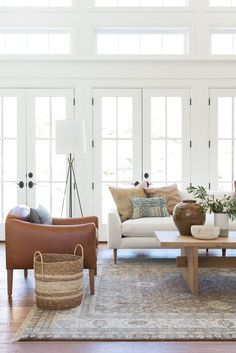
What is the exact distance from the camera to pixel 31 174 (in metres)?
6.44

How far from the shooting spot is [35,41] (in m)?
6.53

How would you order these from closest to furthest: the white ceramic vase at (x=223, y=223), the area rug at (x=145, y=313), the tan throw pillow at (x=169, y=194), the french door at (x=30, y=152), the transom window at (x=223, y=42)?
the area rug at (x=145, y=313) < the white ceramic vase at (x=223, y=223) < the tan throw pillow at (x=169, y=194) < the french door at (x=30, y=152) < the transom window at (x=223, y=42)

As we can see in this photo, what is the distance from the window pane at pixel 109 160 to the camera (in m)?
6.51

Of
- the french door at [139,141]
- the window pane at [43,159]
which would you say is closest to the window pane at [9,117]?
the window pane at [43,159]

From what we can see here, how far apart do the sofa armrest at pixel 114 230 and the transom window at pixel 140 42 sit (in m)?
2.82

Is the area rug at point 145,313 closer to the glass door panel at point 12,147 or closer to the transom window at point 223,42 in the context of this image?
the glass door panel at point 12,147

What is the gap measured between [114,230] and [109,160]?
1.74m

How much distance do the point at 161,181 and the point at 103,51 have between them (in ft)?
7.23

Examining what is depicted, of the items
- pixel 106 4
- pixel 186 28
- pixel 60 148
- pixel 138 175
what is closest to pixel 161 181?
pixel 138 175

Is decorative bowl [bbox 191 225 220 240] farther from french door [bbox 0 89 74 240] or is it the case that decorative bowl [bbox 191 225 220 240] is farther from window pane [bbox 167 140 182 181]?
french door [bbox 0 89 74 240]

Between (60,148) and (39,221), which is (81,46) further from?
(39,221)

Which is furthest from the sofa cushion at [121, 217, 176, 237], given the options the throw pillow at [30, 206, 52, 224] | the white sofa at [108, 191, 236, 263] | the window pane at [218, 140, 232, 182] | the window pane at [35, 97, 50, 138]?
the window pane at [35, 97, 50, 138]

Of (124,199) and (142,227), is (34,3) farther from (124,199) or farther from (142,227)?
(142,227)

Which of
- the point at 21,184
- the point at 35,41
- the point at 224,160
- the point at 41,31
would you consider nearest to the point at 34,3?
the point at 41,31
